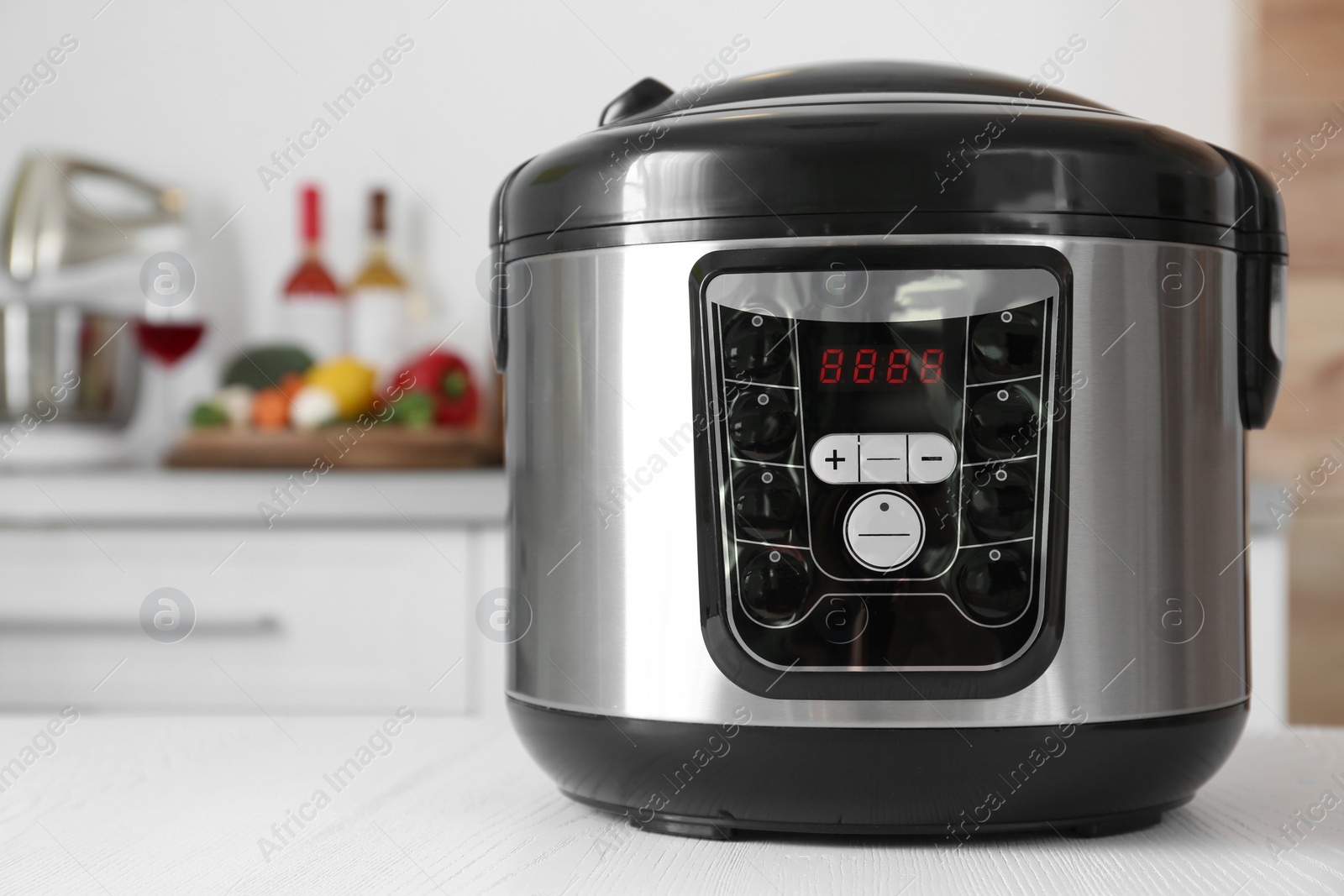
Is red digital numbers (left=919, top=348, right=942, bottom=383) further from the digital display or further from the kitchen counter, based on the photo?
the kitchen counter

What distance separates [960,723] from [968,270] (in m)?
0.15

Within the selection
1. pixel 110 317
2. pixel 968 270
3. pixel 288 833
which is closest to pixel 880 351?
pixel 968 270

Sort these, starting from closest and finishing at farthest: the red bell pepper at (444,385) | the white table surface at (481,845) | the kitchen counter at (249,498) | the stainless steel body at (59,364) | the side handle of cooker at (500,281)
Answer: the white table surface at (481,845) < the side handle of cooker at (500,281) < the kitchen counter at (249,498) < the stainless steel body at (59,364) < the red bell pepper at (444,385)

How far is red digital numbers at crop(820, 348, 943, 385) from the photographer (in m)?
0.41

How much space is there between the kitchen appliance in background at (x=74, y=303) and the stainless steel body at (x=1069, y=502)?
4.52 feet

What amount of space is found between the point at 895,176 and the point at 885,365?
6 cm

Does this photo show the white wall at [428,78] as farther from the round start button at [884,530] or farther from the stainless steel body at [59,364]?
the round start button at [884,530]

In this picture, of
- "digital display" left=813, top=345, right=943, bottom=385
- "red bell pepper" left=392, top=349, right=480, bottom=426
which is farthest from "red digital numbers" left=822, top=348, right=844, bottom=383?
"red bell pepper" left=392, top=349, right=480, bottom=426

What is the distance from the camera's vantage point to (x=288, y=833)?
415mm

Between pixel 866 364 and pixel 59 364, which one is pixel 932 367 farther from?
pixel 59 364

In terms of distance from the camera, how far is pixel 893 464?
0.40 metres

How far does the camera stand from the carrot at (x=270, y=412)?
166cm

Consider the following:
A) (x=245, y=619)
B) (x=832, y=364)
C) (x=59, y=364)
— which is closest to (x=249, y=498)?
(x=245, y=619)

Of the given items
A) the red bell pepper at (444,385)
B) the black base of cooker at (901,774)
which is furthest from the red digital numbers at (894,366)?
the red bell pepper at (444,385)
